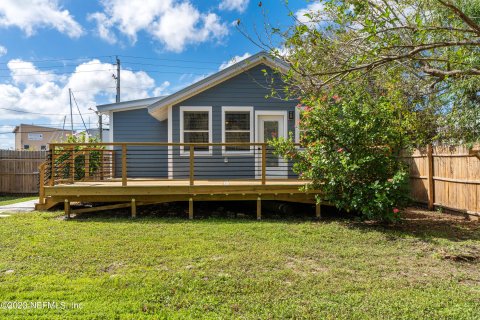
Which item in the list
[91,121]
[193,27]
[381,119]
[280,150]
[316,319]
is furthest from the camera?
[91,121]

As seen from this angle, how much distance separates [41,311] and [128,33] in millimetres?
20070

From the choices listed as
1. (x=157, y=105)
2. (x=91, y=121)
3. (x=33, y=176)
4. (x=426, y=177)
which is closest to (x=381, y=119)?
(x=426, y=177)

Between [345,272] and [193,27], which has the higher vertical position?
[193,27]

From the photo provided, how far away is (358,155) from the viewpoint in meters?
5.89

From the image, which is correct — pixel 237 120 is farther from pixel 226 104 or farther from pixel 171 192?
pixel 171 192

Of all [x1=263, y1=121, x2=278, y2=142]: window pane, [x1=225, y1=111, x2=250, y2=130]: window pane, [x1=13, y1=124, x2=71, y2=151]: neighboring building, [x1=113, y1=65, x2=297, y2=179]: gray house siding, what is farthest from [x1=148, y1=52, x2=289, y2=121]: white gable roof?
[x1=13, y1=124, x2=71, y2=151]: neighboring building

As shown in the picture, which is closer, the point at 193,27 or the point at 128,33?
the point at 193,27

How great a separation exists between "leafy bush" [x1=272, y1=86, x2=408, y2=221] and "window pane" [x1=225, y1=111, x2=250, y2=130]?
2895mm

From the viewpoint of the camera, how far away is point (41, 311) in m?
2.66

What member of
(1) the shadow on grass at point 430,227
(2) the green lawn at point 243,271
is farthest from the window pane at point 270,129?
(2) the green lawn at point 243,271

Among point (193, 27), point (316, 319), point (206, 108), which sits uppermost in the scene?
point (193, 27)

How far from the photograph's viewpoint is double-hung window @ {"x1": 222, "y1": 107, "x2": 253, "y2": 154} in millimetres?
8789

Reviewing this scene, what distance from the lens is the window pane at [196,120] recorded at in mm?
8805

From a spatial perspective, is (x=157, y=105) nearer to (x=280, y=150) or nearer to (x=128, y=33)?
(x=280, y=150)
